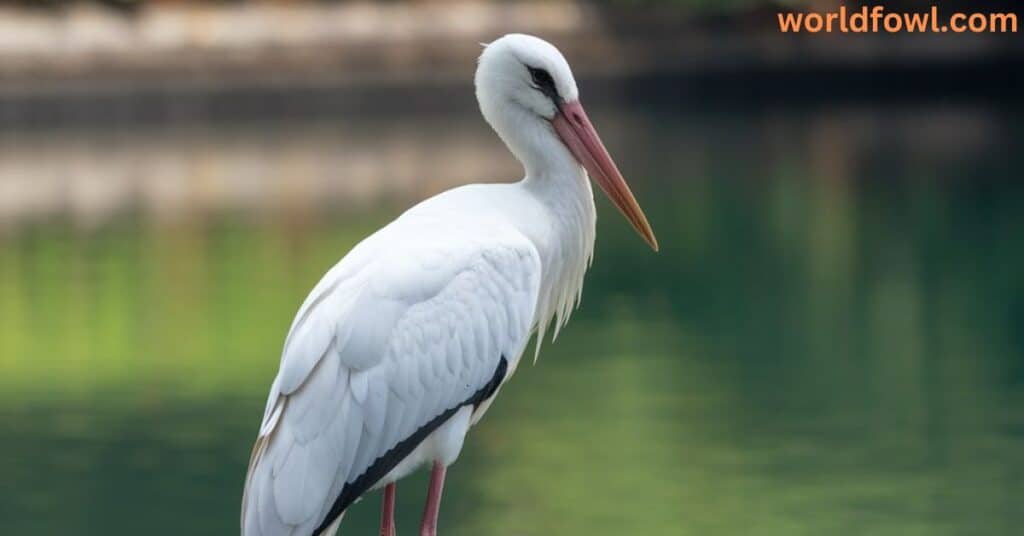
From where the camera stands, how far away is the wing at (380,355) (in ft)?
16.7

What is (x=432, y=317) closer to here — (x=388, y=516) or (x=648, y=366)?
(x=388, y=516)

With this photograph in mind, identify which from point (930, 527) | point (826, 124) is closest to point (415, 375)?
point (930, 527)

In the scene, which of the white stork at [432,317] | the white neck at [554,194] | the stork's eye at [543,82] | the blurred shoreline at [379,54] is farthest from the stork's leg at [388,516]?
the blurred shoreline at [379,54]

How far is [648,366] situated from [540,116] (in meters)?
6.35

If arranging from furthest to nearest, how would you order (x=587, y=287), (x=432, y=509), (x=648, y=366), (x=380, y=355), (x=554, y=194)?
(x=587, y=287) < (x=648, y=366) < (x=554, y=194) < (x=432, y=509) < (x=380, y=355)

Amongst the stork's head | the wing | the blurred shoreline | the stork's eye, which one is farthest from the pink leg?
the blurred shoreline

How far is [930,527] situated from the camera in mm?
8344

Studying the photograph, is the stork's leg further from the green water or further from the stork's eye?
the green water

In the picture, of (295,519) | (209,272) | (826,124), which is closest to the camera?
(295,519)

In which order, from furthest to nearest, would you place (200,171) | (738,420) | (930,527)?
(200,171), (738,420), (930,527)

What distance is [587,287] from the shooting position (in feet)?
48.0

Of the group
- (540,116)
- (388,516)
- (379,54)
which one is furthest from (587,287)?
(379,54)

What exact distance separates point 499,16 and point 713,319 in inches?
928

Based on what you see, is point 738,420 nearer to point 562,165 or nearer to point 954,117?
point 562,165
